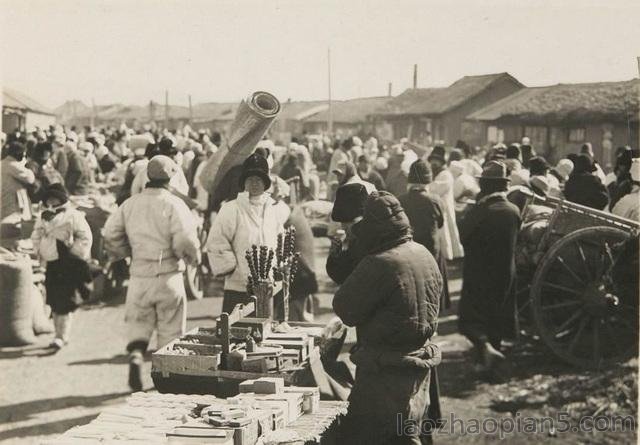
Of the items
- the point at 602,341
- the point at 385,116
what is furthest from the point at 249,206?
the point at 385,116

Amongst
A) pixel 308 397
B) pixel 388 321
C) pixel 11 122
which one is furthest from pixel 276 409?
pixel 11 122

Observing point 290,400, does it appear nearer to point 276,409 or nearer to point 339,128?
point 276,409

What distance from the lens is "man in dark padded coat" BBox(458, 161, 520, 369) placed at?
6.92 m

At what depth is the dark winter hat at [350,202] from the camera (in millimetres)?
5453

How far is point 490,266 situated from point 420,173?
1244 mm

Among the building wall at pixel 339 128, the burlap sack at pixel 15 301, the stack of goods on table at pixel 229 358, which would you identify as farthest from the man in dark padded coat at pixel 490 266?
the building wall at pixel 339 128

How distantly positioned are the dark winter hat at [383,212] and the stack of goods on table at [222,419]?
1043 millimetres

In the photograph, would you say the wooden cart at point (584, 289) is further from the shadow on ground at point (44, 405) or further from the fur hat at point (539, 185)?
the shadow on ground at point (44, 405)

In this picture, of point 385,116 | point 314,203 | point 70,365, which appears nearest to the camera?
point 70,365

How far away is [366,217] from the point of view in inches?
167

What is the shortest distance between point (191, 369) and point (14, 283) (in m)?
3.68

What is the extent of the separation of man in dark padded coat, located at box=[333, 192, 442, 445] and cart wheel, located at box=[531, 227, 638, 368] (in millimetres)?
2893

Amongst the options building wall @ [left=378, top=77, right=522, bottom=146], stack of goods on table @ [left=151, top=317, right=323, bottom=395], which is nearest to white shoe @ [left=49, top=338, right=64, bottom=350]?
stack of goods on table @ [left=151, top=317, right=323, bottom=395]

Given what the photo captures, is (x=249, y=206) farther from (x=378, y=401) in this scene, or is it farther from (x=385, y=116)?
(x=385, y=116)
